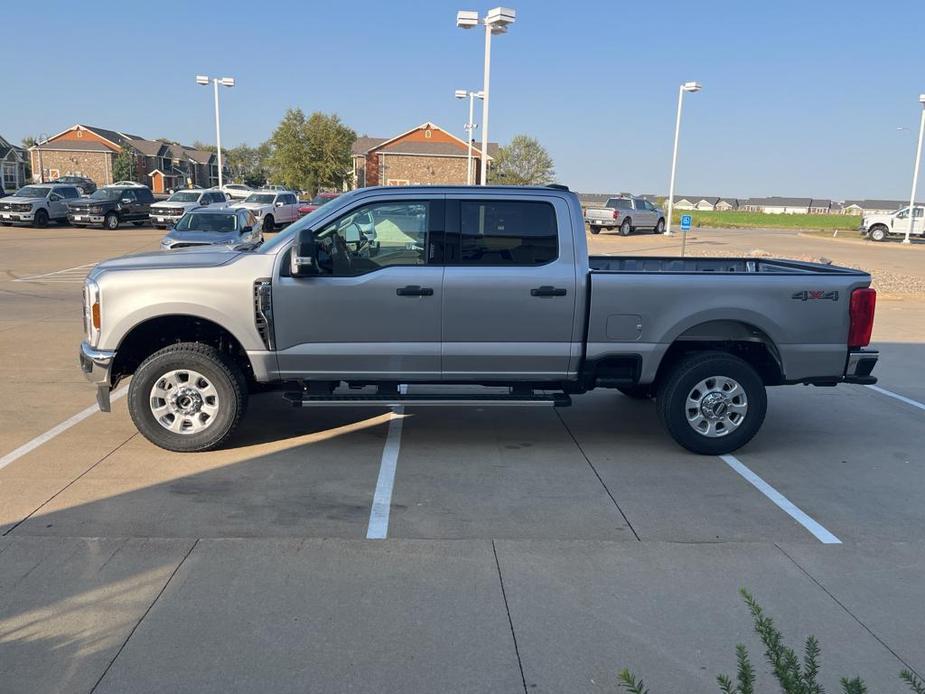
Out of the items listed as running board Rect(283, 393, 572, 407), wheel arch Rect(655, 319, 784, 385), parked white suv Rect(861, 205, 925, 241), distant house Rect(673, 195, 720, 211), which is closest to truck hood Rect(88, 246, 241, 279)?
running board Rect(283, 393, 572, 407)

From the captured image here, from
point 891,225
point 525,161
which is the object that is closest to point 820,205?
point 525,161

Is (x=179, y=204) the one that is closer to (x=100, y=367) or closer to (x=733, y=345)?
(x=100, y=367)

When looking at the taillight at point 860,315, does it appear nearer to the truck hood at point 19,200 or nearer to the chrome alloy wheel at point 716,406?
the chrome alloy wheel at point 716,406

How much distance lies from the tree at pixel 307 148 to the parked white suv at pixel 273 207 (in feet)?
102

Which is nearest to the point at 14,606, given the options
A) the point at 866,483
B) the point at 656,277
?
the point at 656,277

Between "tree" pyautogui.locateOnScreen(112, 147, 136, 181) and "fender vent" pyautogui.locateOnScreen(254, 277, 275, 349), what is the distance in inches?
3636

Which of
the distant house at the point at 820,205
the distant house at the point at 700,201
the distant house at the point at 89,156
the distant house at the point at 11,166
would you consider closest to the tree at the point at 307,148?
the distant house at the point at 89,156

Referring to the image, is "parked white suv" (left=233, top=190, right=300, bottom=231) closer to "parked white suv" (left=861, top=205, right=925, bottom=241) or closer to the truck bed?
the truck bed

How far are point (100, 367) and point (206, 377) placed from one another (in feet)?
2.56

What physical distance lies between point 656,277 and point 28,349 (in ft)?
25.3

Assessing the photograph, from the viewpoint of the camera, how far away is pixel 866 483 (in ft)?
18.3

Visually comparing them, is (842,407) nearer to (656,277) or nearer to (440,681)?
(656,277)

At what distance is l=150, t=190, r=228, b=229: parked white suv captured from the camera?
32.4 meters

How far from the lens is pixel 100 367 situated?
5656mm
